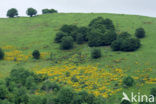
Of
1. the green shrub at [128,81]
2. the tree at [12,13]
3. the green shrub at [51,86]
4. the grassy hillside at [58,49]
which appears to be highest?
the tree at [12,13]

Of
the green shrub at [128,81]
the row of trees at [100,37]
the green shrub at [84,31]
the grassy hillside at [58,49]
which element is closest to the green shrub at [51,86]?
the grassy hillside at [58,49]

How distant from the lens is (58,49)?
7762 cm

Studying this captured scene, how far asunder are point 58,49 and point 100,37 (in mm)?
10790

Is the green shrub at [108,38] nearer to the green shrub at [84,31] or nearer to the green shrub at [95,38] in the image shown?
the green shrub at [95,38]

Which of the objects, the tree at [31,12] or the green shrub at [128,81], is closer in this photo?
the green shrub at [128,81]

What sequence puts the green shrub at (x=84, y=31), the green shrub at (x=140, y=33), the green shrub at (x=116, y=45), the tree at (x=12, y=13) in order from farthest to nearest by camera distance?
the tree at (x=12, y=13), the green shrub at (x=84, y=31), the green shrub at (x=140, y=33), the green shrub at (x=116, y=45)

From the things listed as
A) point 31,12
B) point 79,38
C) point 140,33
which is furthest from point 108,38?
point 31,12

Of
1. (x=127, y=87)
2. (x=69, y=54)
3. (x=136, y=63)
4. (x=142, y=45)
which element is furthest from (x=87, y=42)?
(x=127, y=87)

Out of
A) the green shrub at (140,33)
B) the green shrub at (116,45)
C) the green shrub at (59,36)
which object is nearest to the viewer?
the green shrub at (116,45)

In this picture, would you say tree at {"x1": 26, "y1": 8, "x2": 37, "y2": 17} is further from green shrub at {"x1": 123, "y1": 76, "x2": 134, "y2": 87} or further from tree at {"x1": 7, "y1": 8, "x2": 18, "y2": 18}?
green shrub at {"x1": 123, "y1": 76, "x2": 134, "y2": 87}

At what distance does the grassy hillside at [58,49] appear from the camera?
62825mm

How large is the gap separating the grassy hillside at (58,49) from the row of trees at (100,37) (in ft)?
5.71

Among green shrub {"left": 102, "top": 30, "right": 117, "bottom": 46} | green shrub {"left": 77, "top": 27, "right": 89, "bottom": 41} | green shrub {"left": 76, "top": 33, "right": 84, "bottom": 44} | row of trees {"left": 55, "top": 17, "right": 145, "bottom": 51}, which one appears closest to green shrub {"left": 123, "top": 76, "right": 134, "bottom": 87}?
row of trees {"left": 55, "top": 17, "right": 145, "bottom": 51}

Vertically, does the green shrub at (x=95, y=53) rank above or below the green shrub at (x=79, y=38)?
below
